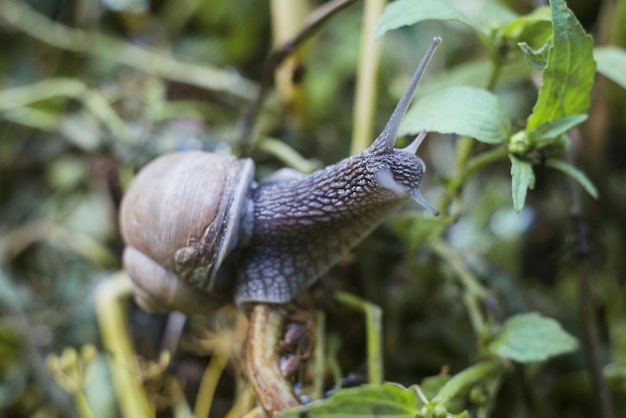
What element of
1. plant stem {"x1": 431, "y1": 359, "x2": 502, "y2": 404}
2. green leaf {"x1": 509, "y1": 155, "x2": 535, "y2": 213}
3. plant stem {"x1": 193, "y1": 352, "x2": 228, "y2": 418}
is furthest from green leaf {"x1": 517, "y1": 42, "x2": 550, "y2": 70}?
plant stem {"x1": 193, "y1": 352, "x2": 228, "y2": 418}

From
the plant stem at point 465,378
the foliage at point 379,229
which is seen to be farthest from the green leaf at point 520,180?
the plant stem at point 465,378

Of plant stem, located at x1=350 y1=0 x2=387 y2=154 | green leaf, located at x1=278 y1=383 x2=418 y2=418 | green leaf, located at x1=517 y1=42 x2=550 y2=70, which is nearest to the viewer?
green leaf, located at x1=278 y1=383 x2=418 y2=418

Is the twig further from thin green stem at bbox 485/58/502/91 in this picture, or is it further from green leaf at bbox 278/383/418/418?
green leaf at bbox 278/383/418/418

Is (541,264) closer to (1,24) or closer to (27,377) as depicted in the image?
(27,377)

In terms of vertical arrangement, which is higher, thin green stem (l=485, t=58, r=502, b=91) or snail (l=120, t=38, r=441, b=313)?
thin green stem (l=485, t=58, r=502, b=91)

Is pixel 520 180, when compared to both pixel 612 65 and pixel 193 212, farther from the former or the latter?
pixel 193 212

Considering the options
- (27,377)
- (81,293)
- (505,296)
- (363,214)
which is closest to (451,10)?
(363,214)

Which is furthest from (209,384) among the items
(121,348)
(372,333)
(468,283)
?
(468,283)
